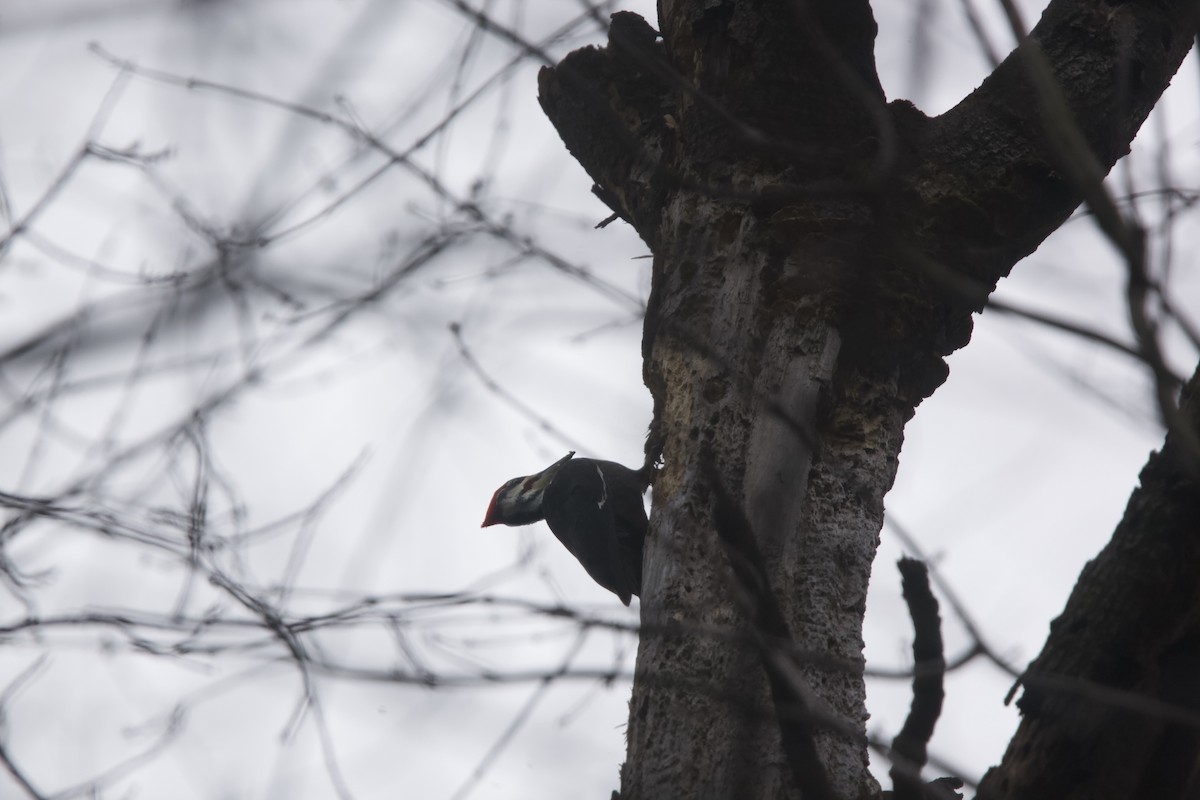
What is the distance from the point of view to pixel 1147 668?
1.48m

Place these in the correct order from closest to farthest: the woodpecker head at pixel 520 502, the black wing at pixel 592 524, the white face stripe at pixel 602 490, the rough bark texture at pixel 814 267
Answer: the rough bark texture at pixel 814 267, the black wing at pixel 592 524, the white face stripe at pixel 602 490, the woodpecker head at pixel 520 502

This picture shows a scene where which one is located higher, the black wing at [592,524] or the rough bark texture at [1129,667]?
the black wing at [592,524]

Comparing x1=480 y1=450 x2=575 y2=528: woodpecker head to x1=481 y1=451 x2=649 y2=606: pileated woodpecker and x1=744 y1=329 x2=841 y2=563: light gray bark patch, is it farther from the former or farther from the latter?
x1=744 y1=329 x2=841 y2=563: light gray bark patch

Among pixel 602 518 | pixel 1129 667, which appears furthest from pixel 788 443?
pixel 602 518

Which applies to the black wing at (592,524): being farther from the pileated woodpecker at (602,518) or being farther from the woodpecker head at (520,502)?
the woodpecker head at (520,502)

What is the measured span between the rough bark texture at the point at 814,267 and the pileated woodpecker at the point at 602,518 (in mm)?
1897

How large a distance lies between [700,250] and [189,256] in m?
1.28

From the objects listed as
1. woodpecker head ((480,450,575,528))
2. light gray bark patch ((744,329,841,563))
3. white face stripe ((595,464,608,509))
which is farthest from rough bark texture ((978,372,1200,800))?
woodpecker head ((480,450,575,528))

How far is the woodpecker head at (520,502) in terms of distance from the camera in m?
6.24

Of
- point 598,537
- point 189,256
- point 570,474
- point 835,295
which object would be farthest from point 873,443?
point 570,474

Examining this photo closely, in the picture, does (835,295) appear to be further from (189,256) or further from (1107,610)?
(189,256)

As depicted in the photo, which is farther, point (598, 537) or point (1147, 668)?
point (598, 537)

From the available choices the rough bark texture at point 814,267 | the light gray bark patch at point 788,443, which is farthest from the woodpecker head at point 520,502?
the light gray bark patch at point 788,443

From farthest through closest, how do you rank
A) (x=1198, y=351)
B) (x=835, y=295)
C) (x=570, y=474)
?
(x=570, y=474) < (x=835, y=295) < (x=1198, y=351)
